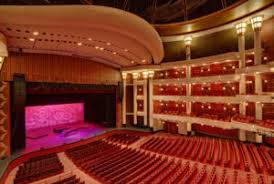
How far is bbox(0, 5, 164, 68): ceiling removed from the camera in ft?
20.3

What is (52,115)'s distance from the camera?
15.6 metres

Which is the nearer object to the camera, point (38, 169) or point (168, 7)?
point (38, 169)

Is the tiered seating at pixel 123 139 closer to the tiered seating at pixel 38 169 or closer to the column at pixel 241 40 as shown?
the tiered seating at pixel 38 169

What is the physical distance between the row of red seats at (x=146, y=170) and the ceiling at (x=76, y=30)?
6.47 metres

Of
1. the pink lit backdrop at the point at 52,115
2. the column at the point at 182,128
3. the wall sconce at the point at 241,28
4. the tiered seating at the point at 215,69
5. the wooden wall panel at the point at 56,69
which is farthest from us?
the column at the point at 182,128

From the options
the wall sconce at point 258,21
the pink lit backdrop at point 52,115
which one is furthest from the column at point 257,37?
the pink lit backdrop at point 52,115

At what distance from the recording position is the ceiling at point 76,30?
6.19 m

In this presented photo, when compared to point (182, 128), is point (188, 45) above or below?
above

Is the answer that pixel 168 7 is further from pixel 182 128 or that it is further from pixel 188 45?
pixel 182 128

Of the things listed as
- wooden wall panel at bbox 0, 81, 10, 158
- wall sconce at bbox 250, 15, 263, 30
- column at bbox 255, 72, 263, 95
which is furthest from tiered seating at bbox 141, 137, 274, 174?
wooden wall panel at bbox 0, 81, 10, 158

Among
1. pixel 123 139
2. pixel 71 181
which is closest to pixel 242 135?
pixel 123 139

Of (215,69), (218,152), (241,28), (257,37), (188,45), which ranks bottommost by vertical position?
(218,152)

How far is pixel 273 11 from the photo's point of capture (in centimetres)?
966

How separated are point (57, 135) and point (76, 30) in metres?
9.33
